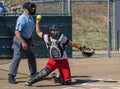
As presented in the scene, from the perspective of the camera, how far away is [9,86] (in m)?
9.85

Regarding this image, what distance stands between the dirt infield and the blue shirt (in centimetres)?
112

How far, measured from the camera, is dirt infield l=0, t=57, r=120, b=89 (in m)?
9.91

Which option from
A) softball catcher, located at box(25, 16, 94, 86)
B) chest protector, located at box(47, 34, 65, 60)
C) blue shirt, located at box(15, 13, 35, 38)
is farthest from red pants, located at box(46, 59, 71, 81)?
blue shirt, located at box(15, 13, 35, 38)

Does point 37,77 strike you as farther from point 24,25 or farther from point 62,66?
point 24,25

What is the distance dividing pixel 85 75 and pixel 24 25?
2400 millimetres

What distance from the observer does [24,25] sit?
10.1 metres

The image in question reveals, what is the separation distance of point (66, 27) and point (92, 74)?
419cm

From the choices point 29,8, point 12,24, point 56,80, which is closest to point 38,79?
point 56,80

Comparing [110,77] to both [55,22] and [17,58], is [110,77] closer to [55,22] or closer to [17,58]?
[17,58]

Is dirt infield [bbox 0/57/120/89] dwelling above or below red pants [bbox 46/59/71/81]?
below

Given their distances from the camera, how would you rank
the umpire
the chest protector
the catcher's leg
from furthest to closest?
the umpire
the chest protector
the catcher's leg

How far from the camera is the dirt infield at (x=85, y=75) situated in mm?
9914

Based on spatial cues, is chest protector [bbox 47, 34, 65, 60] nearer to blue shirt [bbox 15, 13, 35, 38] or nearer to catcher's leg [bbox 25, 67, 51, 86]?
catcher's leg [bbox 25, 67, 51, 86]

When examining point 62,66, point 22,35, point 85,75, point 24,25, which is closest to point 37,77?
point 62,66
